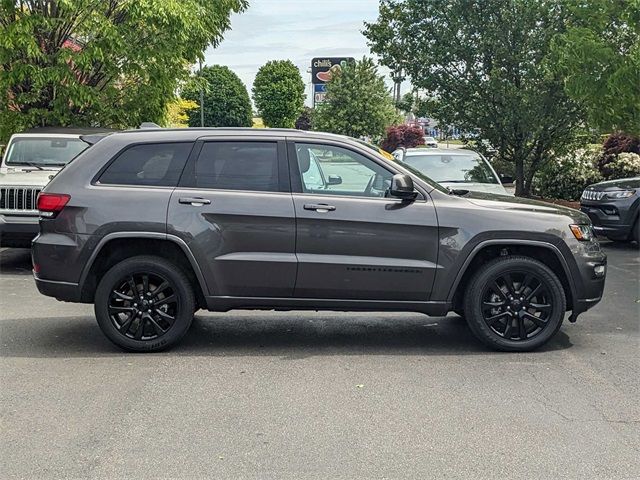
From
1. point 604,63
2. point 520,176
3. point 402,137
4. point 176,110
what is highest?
point 604,63

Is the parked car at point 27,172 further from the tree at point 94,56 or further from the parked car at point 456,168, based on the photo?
the parked car at point 456,168

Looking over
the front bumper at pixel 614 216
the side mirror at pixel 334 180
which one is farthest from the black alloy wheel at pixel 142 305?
the front bumper at pixel 614 216

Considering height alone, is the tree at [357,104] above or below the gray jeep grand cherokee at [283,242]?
above

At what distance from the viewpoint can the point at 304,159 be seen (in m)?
6.37

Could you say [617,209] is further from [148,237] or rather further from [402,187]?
[148,237]

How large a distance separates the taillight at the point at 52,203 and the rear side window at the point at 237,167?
1.02 metres

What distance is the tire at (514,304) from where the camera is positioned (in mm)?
6227

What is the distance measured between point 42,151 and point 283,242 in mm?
6544

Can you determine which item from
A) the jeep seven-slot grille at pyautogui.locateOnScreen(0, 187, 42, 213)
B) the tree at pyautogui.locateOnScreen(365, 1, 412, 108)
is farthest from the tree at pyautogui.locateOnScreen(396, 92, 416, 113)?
the jeep seven-slot grille at pyautogui.locateOnScreen(0, 187, 42, 213)

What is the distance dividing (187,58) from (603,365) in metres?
11.4

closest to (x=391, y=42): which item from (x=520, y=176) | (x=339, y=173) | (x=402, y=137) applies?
(x=520, y=176)

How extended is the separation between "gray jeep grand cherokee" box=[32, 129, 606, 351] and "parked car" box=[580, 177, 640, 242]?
6035 mm

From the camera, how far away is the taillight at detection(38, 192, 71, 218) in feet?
20.2

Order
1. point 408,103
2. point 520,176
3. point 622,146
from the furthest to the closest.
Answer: point 622,146
point 408,103
point 520,176
